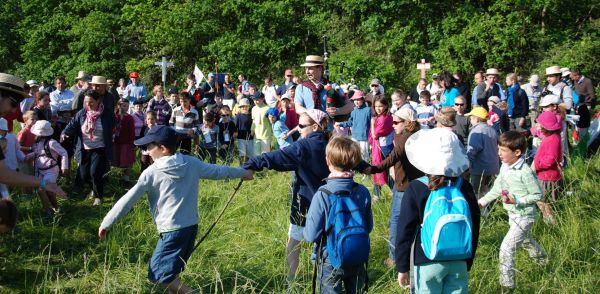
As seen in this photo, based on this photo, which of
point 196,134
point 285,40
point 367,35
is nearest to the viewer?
point 196,134

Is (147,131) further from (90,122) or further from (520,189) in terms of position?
(520,189)

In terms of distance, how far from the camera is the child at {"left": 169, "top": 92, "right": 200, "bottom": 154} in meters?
9.96

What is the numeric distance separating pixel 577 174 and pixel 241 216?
15.1 ft

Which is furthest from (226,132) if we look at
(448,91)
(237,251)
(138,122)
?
(237,251)

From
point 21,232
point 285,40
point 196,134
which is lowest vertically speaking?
point 21,232

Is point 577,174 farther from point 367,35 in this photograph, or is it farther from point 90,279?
point 367,35

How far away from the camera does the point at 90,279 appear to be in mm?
4613

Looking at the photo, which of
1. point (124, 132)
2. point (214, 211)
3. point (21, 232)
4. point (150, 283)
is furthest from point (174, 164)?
point (124, 132)

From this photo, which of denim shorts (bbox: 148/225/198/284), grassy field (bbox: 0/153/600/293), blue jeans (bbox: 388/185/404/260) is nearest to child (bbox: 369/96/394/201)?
grassy field (bbox: 0/153/600/293)

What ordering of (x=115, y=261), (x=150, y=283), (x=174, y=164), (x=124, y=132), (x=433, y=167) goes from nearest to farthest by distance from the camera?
(x=433, y=167)
(x=174, y=164)
(x=150, y=283)
(x=115, y=261)
(x=124, y=132)

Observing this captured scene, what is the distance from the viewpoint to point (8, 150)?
21.9ft

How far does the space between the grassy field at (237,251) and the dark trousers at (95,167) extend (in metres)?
0.40

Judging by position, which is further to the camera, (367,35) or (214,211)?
(367,35)

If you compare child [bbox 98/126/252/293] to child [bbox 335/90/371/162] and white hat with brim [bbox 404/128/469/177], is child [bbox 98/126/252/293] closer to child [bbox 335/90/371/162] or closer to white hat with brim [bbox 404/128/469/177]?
white hat with brim [bbox 404/128/469/177]
